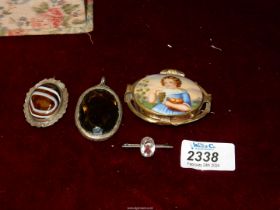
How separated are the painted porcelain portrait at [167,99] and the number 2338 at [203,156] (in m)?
0.09

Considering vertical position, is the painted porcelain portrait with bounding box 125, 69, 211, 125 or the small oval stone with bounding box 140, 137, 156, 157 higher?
the painted porcelain portrait with bounding box 125, 69, 211, 125

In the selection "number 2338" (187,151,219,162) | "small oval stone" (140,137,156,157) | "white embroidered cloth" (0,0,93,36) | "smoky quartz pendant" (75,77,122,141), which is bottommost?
"number 2338" (187,151,219,162)

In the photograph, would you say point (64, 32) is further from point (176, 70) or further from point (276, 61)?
point (276, 61)

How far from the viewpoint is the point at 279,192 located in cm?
112

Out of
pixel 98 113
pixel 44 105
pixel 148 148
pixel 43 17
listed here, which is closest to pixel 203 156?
pixel 148 148

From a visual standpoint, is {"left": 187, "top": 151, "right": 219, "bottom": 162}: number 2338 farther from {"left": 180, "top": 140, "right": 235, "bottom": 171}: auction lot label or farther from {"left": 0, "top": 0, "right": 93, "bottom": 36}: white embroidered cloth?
{"left": 0, "top": 0, "right": 93, "bottom": 36}: white embroidered cloth

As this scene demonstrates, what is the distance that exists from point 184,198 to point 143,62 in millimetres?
444

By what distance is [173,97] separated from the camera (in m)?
1.15

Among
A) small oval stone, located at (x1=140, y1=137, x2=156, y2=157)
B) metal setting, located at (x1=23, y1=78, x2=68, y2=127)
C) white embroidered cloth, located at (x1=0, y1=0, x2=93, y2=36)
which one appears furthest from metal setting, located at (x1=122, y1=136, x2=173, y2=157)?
white embroidered cloth, located at (x1=0, y1=0, x2=93, y2=36)

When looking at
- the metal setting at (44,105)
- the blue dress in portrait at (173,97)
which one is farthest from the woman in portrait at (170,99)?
the metal setting at (44,105)

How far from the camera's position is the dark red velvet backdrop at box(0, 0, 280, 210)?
1.10 m

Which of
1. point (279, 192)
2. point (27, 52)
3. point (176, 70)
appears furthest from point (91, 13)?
point (279, 192)

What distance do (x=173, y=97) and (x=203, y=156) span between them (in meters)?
0.17

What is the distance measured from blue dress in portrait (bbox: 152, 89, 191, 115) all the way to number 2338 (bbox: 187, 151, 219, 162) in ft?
0.38
